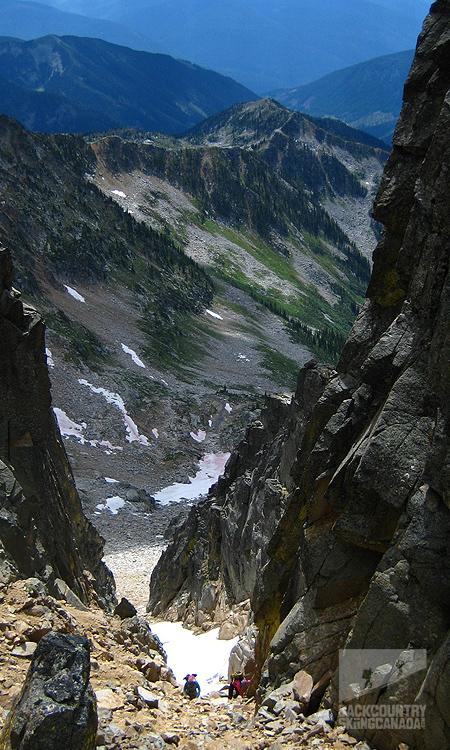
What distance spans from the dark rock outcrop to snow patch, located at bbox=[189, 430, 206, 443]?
78.3 m

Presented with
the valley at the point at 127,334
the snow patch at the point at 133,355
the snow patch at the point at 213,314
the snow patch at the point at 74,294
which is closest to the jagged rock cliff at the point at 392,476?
the valley at the point at 127,334

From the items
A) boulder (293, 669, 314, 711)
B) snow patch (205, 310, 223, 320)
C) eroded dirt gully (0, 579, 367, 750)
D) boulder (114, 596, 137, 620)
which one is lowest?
boulder (114, 596, 137, 620)

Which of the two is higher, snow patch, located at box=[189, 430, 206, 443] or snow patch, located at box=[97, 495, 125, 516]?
snow patch, located at box=[189, 430, 206, 443]

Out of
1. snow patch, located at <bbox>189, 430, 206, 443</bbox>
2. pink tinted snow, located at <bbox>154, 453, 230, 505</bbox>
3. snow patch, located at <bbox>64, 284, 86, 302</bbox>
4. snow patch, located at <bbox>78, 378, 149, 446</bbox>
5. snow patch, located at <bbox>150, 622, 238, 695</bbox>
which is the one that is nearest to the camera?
Result: snow patch, located at <bbox>150, 622, 238, 695</bbox>

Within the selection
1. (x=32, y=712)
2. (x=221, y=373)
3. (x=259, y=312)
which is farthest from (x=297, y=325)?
(x=32, y=712)

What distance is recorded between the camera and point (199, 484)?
259 feet

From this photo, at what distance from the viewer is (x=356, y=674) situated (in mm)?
12531

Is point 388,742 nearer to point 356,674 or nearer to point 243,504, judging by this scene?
point 356,674

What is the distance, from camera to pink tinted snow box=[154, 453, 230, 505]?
7369 centimetres

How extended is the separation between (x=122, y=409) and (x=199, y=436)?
12.1 m

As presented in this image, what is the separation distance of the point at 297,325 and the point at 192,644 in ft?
521

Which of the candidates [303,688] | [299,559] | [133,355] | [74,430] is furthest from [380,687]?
[133,355]

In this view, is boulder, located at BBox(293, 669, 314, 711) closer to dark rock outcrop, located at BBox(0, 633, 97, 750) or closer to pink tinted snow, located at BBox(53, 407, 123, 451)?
dark rock outcrop, located at BBox(0, 633, 97, 750)

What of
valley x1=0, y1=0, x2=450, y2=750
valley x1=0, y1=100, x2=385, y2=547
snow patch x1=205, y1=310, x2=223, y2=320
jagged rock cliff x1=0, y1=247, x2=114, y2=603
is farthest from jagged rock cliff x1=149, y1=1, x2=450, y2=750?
snow patch x1=205, y1=310, x2=223, y2=320
